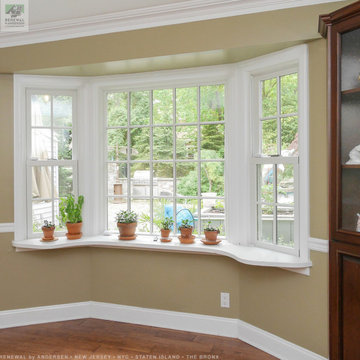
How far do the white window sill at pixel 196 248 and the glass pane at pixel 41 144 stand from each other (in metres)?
0.82

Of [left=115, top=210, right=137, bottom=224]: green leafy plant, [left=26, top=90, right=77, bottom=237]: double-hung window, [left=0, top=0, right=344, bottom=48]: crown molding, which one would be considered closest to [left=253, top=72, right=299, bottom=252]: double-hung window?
[left=0, top=0, right=344, bottom=48]: crown molding

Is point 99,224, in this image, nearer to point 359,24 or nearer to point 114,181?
point 114,181

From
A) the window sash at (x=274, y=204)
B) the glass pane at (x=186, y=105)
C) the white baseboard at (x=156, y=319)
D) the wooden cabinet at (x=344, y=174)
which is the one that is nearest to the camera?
the wooden cabinet at (x=344, y=174)

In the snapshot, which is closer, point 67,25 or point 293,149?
point 293,149

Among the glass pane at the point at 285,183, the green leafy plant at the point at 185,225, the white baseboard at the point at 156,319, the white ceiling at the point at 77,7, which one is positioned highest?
the white ceiling at the point at 77,7

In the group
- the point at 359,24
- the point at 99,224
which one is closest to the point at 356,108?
the point at 359,24

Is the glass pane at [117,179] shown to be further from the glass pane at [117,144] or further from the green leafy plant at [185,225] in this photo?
the green leafy plant at [185,225]

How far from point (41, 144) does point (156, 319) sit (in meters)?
1.99

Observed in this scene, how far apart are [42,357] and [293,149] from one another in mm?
2497

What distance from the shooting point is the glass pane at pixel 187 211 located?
3.21 metres

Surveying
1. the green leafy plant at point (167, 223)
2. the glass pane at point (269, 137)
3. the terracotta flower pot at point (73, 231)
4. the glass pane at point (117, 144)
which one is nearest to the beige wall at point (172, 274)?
the terracotta flower pot at point (73, 231)

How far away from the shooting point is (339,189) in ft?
6.46

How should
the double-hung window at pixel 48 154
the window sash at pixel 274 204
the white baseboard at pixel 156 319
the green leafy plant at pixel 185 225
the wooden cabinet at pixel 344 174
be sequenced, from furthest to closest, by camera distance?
the double-hung window at pixel 48 154 → the green leafy plant at pixel 185 225 → the white baseboard at pixel 156 319 → the window sash at pixel 274 204 → the wooden cabinet at pixel 344 174

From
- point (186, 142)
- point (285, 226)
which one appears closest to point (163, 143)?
point (186, 142)
